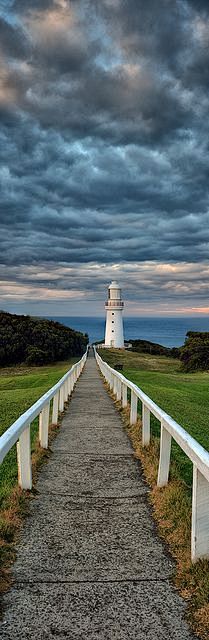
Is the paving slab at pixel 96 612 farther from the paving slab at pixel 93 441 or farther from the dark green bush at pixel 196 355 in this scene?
the dark green bush at pixel 196 355

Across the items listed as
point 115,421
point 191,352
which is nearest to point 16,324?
point 191,352

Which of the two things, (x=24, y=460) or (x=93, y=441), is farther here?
(x=93, y=441)

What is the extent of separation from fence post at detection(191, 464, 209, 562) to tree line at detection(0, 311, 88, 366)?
192 ft

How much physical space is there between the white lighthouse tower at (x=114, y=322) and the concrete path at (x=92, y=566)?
250 ft

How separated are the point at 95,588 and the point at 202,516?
94 centimetres

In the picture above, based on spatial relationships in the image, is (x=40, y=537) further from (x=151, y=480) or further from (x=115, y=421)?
(x=115, y=421)

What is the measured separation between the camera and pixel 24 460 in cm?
595

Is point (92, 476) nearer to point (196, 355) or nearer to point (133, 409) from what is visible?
point (133, 409)

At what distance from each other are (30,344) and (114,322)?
20.6 meters

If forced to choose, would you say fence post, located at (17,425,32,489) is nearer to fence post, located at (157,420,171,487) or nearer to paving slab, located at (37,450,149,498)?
paving slab, located at (37,450,149,498)

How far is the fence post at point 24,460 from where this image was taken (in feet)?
19.4

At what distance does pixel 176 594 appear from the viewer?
377 centimetres

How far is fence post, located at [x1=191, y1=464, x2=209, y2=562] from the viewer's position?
4.09 m

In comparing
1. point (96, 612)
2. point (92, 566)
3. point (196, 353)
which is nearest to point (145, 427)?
point (92, 566)
